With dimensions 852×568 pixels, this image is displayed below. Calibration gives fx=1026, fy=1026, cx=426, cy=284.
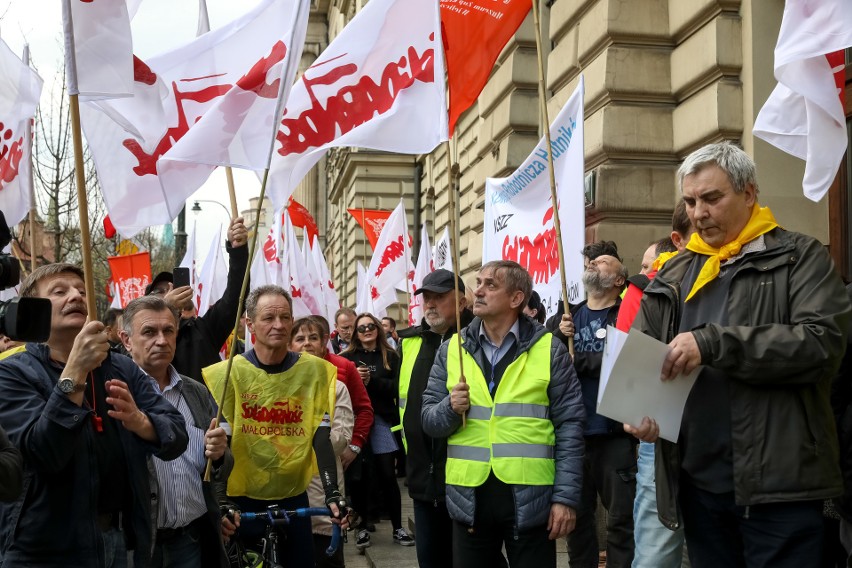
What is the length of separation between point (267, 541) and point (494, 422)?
1299mm

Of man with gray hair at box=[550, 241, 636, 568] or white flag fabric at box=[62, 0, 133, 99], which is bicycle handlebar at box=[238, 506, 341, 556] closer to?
man with gray hair at box=[550, 241, 636, 568]

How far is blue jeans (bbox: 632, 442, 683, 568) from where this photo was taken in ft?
14.7

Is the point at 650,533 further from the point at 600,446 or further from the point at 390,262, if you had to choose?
the point at 390,262

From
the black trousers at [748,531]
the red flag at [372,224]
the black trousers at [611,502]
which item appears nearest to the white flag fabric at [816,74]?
the black trousers at [748,531]

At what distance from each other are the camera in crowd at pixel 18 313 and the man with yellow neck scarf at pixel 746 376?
1794 mm

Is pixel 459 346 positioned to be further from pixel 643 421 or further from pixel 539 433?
pixel 643 421

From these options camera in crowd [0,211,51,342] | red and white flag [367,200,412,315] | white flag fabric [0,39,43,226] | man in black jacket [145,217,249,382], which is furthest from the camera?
red and white flag [367,200,412,315]

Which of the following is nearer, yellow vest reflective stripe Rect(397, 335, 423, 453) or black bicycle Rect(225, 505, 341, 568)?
black bicycle Rect(225, 505, 341, 568)

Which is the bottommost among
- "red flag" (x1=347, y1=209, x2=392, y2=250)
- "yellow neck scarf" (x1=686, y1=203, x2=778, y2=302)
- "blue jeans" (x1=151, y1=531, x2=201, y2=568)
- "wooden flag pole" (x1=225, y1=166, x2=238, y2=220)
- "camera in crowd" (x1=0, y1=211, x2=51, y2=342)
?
"blue jeans" (x1=151, y1=531, x2=201, y2=568)

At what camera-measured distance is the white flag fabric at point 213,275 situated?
11283 mm

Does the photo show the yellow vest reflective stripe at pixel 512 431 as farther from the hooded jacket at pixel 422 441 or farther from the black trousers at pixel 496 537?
the hooded jacket at pixel 422 441

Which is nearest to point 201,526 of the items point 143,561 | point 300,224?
point 143,561

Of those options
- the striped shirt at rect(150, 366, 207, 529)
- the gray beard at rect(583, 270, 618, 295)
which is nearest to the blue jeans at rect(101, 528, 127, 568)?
the striped shirt at rect(150, 366, 207, 529)

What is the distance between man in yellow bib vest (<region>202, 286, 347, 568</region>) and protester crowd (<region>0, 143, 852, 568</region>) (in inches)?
0.4
